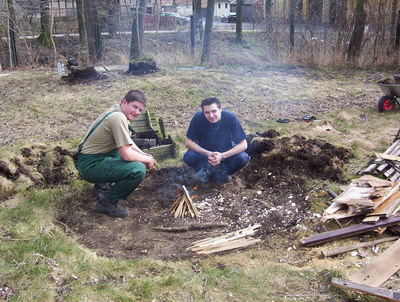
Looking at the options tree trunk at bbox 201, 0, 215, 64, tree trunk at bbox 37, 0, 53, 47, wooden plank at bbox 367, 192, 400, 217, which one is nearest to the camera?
wooden plank at bbox 367, 192, 400, 217

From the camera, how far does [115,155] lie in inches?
204

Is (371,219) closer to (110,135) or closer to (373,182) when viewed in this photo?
(373,182)

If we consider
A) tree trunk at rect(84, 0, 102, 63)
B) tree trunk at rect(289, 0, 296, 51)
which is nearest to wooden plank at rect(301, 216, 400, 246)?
tree trunk at rect(289, 0, 296, 51)

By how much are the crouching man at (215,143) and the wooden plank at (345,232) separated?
1710mm

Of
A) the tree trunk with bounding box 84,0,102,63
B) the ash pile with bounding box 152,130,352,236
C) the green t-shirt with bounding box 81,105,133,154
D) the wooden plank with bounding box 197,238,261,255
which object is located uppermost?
the tree trunk with bounding box 84,0,102,63

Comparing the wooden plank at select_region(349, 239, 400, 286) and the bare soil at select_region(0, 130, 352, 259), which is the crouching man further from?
the wooden plank at select_region(349, 239, 400, 286)

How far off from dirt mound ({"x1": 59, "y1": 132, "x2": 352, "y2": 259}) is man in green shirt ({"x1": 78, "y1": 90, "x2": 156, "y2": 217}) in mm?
320

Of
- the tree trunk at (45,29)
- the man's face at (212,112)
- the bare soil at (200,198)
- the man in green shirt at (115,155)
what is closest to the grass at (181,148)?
the bare soil at (200,198)

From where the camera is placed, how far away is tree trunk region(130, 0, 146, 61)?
16.0 m

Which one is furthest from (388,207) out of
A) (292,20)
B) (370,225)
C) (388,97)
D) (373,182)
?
(292,20)

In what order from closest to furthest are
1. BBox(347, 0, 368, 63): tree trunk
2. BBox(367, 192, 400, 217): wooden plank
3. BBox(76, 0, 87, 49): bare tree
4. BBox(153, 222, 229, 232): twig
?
BBox(367, 192, 400, 217): wooden plank
BBox(153, 222, 229, 232): twig
BBox(347, 0, 368, 63): tree trunk
BBox(76, 0, 87, 49): bare tree

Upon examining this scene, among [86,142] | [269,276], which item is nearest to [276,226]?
[269,276]

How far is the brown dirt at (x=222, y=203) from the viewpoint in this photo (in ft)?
15.1

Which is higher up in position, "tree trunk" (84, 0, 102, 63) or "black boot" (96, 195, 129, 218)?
"tree trunk" (84, 0, 102, 63)
